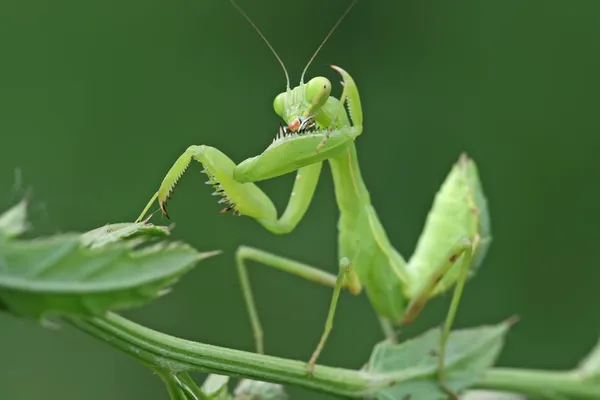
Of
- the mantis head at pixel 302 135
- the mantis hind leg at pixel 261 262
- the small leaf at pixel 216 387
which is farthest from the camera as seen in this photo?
the mantis hind leg at pixel 261 262

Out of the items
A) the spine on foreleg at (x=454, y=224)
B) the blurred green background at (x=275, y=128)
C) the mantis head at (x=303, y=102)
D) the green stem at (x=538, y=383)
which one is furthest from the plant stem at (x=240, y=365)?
the blurred green background at (x=275, y=128)

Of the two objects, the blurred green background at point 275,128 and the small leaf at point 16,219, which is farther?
the blurred green background at point 275,128

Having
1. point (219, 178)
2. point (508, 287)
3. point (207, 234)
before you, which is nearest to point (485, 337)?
point (219, 178)

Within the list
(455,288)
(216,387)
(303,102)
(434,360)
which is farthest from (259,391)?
(455,288)

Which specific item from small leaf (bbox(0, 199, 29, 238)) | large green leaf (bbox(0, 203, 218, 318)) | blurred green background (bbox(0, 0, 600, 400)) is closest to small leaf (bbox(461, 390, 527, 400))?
large green leaf (bbox(0, 203, 218, 318))

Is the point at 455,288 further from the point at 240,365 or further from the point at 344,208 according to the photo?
the point at 240,365

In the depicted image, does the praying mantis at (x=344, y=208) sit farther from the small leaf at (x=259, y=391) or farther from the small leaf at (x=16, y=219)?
the small leaf at (x=16, y=219)

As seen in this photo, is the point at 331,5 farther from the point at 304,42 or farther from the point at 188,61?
the point at 188,61
